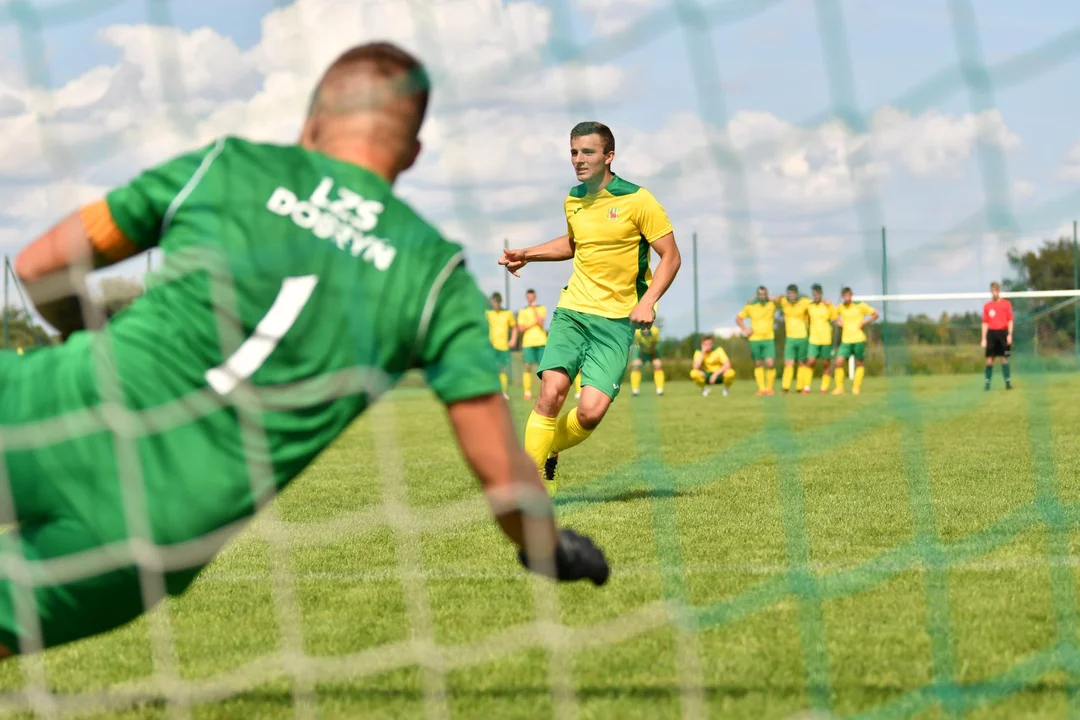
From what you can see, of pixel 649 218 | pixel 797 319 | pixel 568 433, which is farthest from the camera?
pixel 797 319

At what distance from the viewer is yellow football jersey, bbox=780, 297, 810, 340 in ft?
69.6

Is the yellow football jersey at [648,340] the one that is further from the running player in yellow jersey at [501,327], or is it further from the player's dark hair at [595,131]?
the player's dark hair at [595,131]

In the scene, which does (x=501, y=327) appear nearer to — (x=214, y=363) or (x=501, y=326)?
(x=501, y=326)

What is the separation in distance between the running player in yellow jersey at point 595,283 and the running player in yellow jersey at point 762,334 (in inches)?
567

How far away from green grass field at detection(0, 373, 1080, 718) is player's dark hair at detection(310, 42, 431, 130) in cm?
151

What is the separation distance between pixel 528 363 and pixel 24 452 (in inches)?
775

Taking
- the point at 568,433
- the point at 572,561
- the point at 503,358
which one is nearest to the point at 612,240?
the point at 568,433

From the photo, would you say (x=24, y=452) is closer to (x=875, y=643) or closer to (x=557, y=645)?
(x=557, y=645)

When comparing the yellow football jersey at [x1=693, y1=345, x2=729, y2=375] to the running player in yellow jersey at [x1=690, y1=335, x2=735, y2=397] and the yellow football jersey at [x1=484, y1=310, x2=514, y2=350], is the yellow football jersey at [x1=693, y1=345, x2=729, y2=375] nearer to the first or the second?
the running player in yellow jersey at [x1=690, y1=335, x2=735, y2=397]

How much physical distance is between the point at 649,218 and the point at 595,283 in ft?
1.48

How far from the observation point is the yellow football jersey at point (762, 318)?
21.2 metres

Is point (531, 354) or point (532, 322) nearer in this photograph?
point (532, 322)

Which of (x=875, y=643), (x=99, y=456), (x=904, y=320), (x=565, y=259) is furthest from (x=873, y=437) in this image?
(x=904, y=320)

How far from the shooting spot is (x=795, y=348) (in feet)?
70.7
